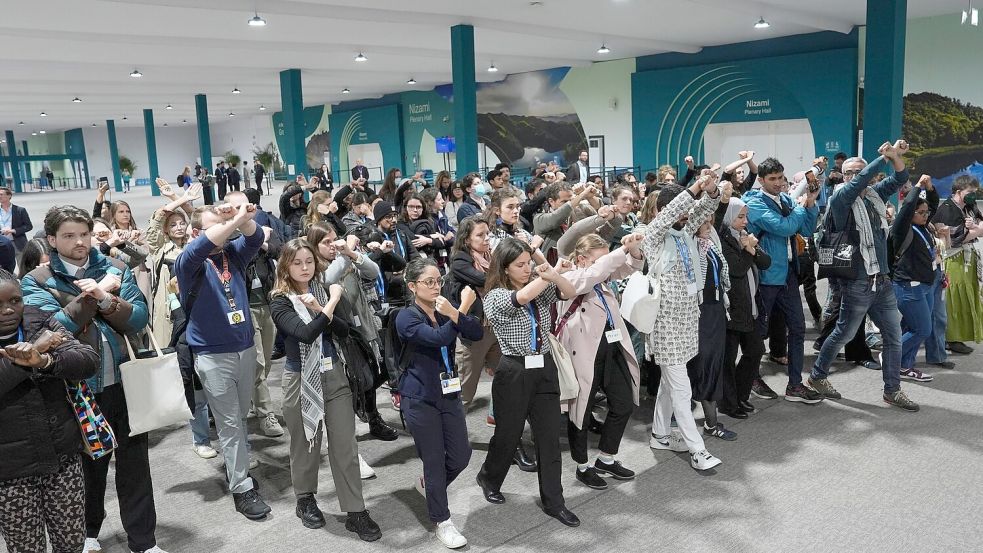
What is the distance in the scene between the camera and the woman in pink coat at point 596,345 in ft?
12.7

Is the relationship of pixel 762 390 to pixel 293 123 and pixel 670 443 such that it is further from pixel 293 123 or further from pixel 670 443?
pixel 293 123

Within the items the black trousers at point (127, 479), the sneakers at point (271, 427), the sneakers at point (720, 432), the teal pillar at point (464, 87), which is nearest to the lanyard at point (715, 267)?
the sneakers at point (720, 432)

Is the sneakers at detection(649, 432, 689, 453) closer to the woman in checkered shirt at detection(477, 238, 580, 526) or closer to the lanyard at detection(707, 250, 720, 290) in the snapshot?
the lanyard at detection(707, 250, 720, 290)

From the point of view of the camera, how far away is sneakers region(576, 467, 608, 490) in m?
4.15

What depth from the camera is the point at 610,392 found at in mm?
4078

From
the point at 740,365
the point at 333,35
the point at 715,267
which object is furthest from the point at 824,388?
the point at 333,35

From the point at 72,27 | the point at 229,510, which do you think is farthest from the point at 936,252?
the point at 72,27

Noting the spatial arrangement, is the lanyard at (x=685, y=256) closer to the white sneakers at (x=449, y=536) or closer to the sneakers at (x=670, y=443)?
the sneakers at (x=670, y=443)

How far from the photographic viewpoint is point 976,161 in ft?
46.8

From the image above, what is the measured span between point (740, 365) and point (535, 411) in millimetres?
2147

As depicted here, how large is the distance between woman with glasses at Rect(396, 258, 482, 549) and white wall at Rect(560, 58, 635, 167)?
694 inches

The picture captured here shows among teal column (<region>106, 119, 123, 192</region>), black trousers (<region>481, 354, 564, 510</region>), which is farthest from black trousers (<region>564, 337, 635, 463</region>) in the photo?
teal column (<region>106, 119, 123, 192</region>)

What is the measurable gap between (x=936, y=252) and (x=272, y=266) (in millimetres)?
5318

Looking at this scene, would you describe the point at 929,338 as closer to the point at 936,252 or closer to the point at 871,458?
the point at 936,252
